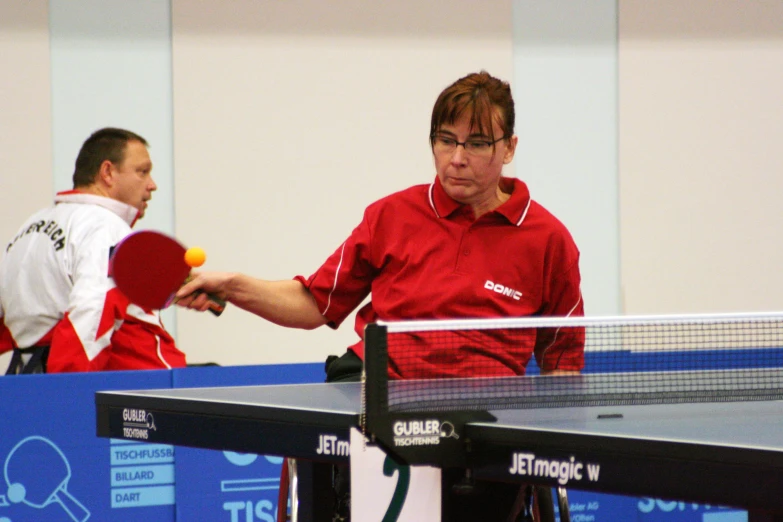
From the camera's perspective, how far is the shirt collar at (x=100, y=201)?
4.21 meters

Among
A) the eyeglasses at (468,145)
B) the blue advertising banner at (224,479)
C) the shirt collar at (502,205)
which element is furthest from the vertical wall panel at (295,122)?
the eyeglasses at (468,145)

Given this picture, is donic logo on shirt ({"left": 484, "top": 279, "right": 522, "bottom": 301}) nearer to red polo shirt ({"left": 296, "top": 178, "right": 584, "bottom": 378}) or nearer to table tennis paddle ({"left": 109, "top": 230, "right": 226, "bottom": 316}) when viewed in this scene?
red polo shirt ({"left": 296, "top": 178, "right": 584, "bottom": 378})

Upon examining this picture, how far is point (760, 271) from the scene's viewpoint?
675 cm

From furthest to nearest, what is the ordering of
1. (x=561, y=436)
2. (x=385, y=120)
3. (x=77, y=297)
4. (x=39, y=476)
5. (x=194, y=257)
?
(x=385, y=120)
(x=77, y=297)
(x=39, y=476)
(x=194, y=257)
(x=561, y=436)

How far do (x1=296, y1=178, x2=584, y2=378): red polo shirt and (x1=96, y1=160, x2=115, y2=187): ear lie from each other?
1.80 m

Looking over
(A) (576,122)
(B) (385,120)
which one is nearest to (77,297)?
(B) (385,120)

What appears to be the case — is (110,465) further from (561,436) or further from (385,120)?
(385,120)

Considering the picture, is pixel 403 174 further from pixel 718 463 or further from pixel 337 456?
pixel 718 463

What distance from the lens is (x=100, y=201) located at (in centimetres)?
422

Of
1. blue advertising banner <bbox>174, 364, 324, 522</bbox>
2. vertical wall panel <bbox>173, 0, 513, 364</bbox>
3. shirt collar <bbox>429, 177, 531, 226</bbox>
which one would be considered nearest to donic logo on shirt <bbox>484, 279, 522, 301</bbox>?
shirt collar <bbox>429, 177, 531, 226</bbox>

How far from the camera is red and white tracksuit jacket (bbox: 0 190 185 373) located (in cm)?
394

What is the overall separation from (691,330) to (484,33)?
2.18 metres

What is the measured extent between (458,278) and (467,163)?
0.27m

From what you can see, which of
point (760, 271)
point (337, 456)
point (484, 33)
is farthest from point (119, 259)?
point (760, 271)
